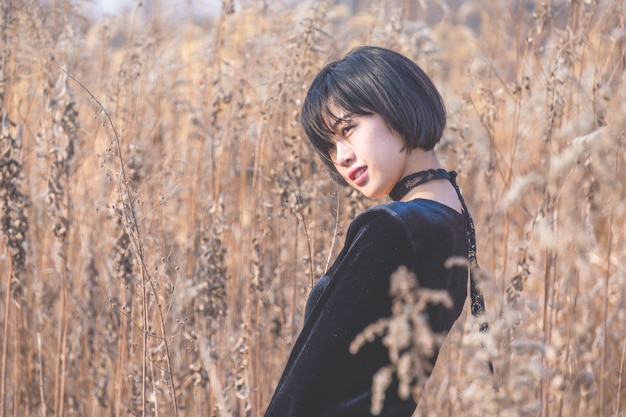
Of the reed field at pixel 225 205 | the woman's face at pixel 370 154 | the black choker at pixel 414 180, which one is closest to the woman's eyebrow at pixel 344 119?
the woman's face at pixel 370 154

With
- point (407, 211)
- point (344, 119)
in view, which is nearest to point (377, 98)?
point (344, 119)

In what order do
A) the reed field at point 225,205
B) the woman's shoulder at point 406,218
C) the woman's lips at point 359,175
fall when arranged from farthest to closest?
the reed field at point 225,205, the woman's lips at point 359,175, the woman's shoulder at point 406,218

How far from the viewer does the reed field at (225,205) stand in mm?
1940

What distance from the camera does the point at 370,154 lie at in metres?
1.35

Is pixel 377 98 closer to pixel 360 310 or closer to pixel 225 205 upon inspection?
pixel 360 310

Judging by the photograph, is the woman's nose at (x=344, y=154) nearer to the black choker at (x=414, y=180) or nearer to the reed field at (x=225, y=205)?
the black choker at (x=414, y=180)

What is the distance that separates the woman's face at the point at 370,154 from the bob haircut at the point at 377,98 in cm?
1

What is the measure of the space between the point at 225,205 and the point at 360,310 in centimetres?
112

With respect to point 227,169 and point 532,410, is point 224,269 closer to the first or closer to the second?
point 227,169

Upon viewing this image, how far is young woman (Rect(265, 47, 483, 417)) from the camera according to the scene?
4.01 ft

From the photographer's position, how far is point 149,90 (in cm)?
288

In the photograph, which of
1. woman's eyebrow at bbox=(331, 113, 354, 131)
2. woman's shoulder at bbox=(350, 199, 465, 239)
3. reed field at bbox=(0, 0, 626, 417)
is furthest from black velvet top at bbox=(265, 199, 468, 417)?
reed field at bbox=(0, 0, 626, 417)

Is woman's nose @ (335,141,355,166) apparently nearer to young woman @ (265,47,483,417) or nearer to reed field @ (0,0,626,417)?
young woman @ (265,47,483,417)

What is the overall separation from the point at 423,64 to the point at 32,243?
4.64 ft
